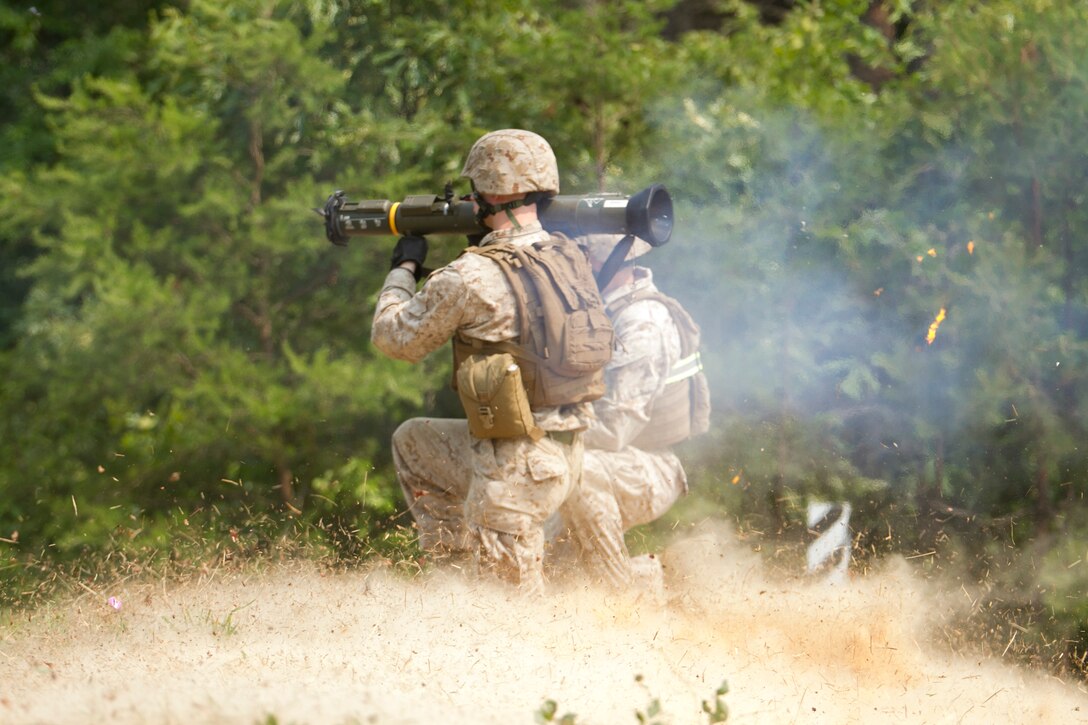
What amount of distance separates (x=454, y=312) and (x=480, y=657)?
136 centimetres

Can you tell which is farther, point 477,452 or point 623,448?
point 623,448

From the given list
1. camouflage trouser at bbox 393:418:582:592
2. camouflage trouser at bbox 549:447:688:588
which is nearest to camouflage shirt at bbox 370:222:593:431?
camouflage trouser at bbox 393:418:582:592

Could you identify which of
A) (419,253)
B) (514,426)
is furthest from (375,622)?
(419,253)

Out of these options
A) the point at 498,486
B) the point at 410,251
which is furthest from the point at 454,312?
the point at 498,486

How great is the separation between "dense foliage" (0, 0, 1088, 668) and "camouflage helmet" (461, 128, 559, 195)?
2309mm

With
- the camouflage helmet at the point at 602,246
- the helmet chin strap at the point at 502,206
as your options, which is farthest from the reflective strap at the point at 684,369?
the helmet chin strap at the point at 502,206

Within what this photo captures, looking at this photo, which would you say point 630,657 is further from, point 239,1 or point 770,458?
point 239,1

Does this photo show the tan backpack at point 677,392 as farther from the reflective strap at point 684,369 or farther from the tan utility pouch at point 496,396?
the tan utility pouch at point 496,396

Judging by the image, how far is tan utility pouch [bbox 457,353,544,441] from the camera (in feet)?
16.9

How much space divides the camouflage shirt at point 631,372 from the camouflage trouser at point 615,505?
0.50 feet

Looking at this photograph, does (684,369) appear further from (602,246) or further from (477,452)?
(477,452)

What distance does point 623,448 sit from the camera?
606 centimetres

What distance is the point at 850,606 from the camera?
6352mm

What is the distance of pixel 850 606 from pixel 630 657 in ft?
5.71
